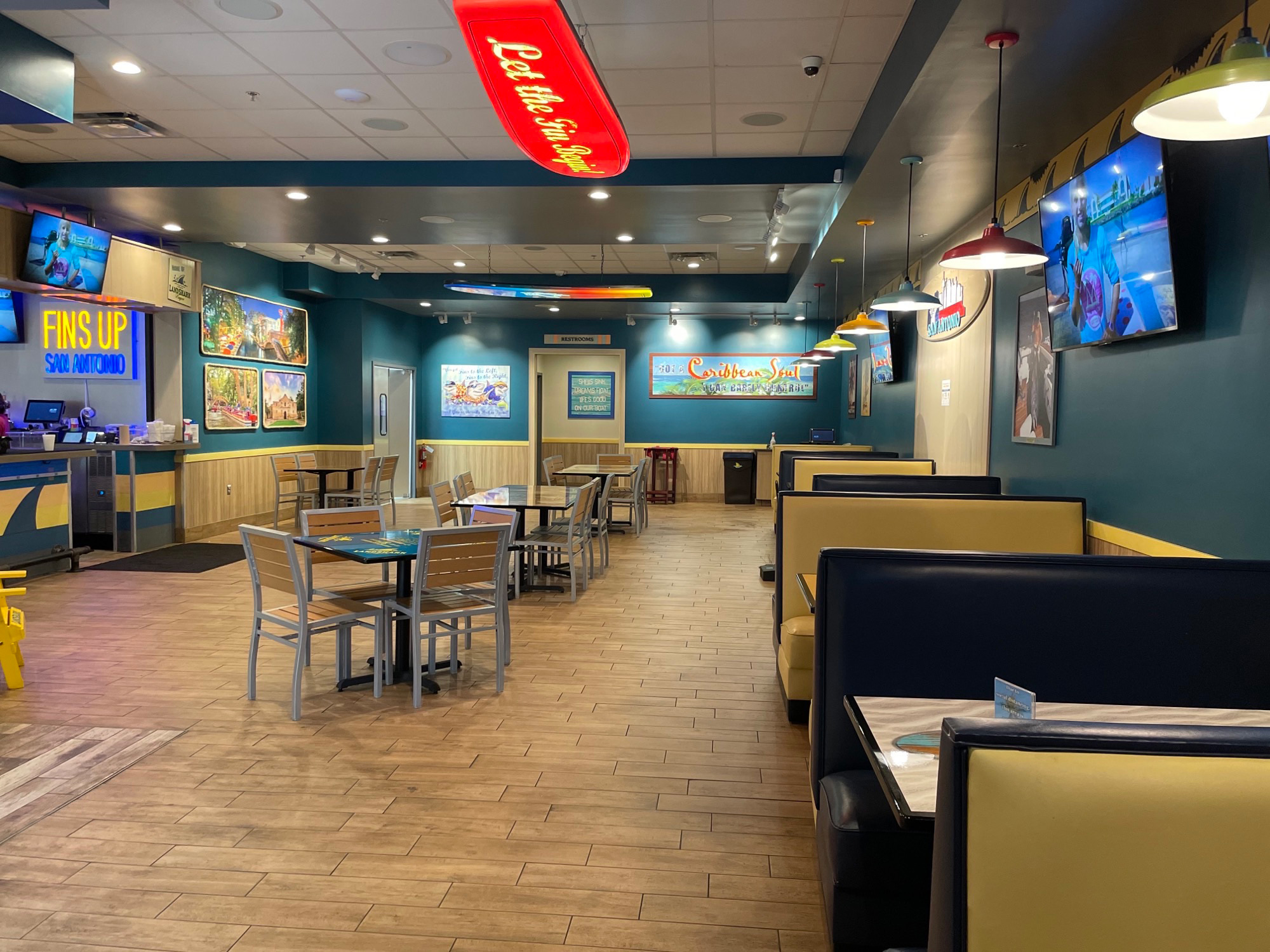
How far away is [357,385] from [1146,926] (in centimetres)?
1258

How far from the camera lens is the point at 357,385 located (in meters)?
12.5

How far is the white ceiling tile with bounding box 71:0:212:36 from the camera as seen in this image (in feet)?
13.8

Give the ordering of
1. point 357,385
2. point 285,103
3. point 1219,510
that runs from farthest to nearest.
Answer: point 357,385
point 285,103
point 1219,510

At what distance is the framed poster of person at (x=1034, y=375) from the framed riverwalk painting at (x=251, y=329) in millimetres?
8364

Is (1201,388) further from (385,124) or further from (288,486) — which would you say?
(288,486)

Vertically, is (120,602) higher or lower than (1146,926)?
lower

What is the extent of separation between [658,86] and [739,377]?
9.67 m

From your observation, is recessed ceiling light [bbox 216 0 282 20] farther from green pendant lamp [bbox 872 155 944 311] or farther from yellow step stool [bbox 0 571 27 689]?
green pendant lamp [bbox 872 155 944 311]

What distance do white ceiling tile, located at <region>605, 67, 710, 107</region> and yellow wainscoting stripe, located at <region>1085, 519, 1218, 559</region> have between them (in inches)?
126

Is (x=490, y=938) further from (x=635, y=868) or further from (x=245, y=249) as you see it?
(x=245, y=249)

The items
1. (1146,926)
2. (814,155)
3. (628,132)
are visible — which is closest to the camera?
(1146,926)

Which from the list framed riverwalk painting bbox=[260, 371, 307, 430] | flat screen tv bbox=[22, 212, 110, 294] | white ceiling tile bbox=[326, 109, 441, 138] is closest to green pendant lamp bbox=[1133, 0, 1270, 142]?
white ceiling tile bbox=[326, 109, 441, 138]

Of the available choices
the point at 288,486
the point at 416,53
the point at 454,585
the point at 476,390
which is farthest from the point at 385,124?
the point at 476,390

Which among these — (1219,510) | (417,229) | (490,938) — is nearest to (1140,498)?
(1219,510)
